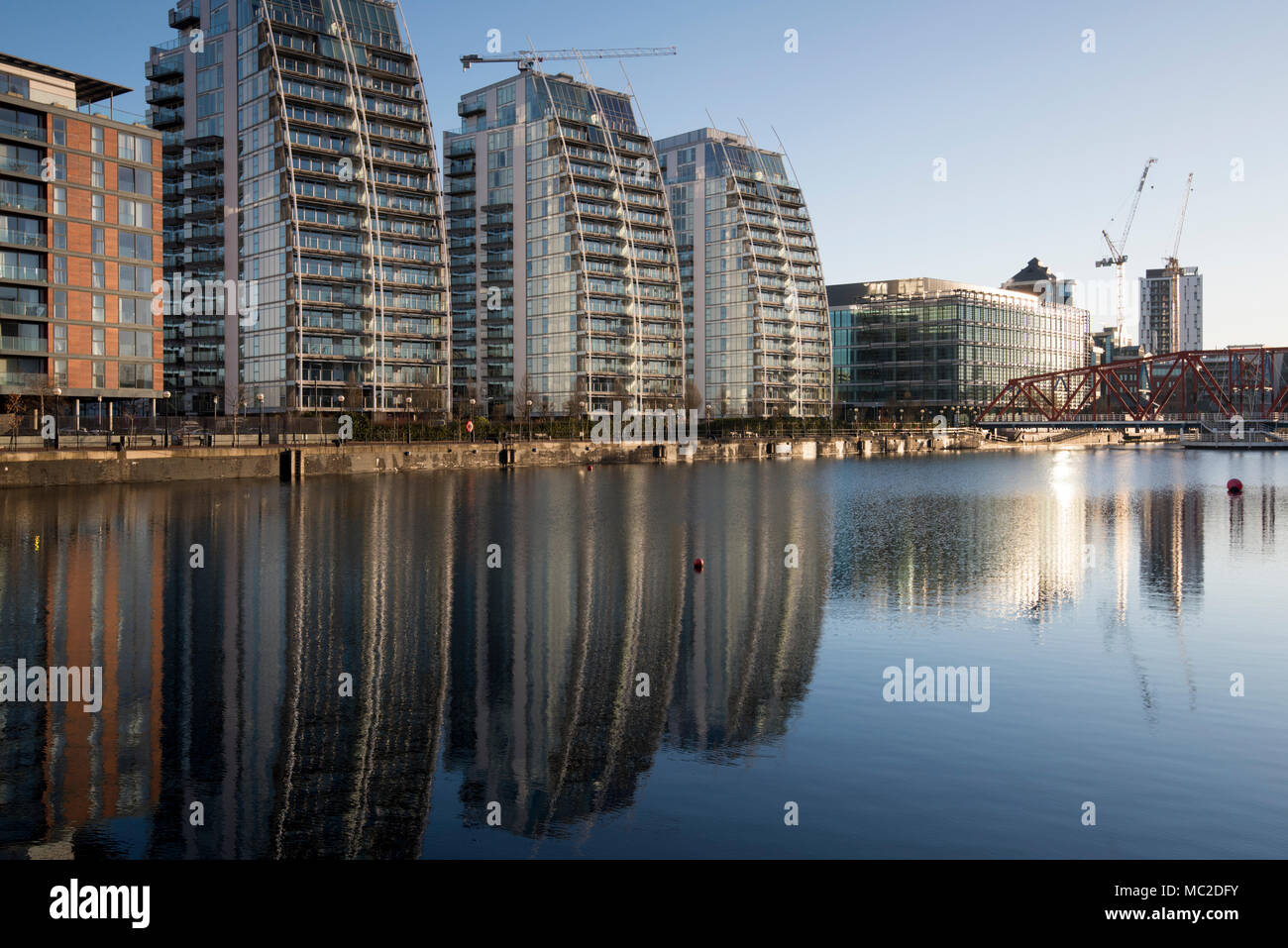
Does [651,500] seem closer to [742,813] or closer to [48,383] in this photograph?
[742,813]

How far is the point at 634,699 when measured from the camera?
17.3 m

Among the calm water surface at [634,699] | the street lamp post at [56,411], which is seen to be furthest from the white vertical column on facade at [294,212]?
the calm water surface at [634,699]

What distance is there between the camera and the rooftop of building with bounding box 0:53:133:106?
8894 centimetres

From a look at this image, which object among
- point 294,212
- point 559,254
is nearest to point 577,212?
point 559,254

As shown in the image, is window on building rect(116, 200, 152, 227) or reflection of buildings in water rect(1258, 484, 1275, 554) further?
window on building rect(116, 200, 152, 227)

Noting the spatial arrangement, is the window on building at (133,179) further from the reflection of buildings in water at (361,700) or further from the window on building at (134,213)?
the reflection of buildings in water at (361,700)

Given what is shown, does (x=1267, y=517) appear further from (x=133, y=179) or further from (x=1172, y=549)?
(x=133, y=179)

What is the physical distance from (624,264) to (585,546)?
129979 millimetres

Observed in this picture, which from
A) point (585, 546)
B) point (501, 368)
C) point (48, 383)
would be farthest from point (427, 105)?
point (585, 546)

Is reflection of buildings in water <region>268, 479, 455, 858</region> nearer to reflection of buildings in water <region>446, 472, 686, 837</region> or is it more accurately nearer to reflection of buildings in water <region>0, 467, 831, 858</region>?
reflection of buildings in water <region>0, 467, 831, 858</region>

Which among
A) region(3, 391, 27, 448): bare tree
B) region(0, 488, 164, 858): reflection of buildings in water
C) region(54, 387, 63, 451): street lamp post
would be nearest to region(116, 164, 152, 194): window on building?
region(54, 387, 63, 451): street lamp post

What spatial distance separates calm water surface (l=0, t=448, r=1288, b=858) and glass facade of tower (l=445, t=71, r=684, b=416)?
11908cm

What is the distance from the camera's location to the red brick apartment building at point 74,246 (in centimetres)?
8581

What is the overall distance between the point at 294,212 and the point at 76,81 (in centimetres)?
2691
